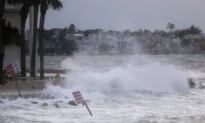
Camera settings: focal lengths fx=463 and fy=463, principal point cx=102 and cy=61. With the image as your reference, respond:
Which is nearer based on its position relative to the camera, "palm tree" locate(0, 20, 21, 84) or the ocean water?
the ocean water

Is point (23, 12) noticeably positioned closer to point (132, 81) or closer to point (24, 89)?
point (24, 89)

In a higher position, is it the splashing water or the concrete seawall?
the concrete seawall

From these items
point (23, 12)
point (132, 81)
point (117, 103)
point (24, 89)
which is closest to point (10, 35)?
point (23, 12)

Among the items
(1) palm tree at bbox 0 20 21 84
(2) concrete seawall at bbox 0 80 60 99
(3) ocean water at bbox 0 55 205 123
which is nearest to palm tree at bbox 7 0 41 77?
(1) palm tree at bbox 0 20 21 84

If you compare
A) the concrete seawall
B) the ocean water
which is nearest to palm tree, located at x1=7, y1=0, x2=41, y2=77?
the ocean water

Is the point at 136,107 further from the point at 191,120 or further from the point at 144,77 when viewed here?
the point at 144,77

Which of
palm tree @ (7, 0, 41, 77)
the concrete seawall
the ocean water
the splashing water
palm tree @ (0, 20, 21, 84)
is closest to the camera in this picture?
the ocean water

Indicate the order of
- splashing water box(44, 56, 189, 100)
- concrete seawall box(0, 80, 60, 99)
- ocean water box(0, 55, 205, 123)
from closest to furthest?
ocean water box(0, 55, 205, 123) → concrete seawall box(0, 80, 60, 99) → splashing water box(44, 56, 189, 100)

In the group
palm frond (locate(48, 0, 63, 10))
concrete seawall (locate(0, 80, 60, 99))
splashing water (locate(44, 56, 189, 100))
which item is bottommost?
splashing water (locate(44, 56, 189, 100))

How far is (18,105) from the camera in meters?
20.3

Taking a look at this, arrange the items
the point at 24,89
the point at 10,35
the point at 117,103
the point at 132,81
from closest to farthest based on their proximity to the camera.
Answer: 1. the point at 117,103
2. the point at 24,89
3. the point at 10,35
4. the point at 132,81

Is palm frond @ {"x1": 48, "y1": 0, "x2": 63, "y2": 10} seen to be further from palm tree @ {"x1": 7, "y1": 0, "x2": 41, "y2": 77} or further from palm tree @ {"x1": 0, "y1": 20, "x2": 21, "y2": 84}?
palm tree @ {"x1": 0, "y1": 20, "x2": 21, "y2": 84}

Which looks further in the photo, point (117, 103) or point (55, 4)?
point (55, 4)

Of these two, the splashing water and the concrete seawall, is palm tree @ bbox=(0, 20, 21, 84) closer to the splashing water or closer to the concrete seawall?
the splashing water
